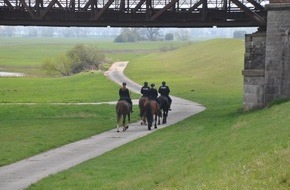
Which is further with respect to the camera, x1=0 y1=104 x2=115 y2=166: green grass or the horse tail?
the horse tail

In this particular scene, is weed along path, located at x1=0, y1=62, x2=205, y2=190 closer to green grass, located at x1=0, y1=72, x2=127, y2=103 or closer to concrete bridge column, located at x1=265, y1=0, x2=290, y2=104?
concrete bridge column, located at x1=265, y1=0, x2=290, y2=104

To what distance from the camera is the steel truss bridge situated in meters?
39.6

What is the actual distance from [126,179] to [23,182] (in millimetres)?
3029

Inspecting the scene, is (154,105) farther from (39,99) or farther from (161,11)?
(39,99)

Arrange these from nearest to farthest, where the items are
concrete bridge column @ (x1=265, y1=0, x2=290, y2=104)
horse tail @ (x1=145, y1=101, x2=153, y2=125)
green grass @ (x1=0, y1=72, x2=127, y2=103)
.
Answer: horse tail @ (x1=145, y1=101, x2=153, y2=125) < concrete bridge column @ (x1=265, y1=0, x2=290, y2=104) < green grass @ (x1=0, y1=72, x2=127, y2=103)

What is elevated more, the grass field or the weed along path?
the grass field

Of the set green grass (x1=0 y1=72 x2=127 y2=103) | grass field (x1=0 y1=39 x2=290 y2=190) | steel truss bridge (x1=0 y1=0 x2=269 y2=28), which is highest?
steel truss bridge (x1=0 y1=0 x2=269 y2=28)

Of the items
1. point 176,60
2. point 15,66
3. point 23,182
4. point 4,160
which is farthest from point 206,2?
point 15,66

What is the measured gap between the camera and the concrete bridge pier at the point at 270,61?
34.9 metres

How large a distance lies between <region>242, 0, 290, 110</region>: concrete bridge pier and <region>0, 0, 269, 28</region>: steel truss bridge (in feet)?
9.32

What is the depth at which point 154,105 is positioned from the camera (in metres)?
32.7

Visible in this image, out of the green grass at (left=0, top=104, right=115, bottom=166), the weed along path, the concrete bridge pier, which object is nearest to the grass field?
the green grass at (left=0, top=104, right=115, bottom=166)

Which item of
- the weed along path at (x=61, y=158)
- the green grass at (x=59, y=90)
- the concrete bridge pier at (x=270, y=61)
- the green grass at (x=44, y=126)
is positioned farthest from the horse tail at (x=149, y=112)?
the green grass at (x=59, y=90)

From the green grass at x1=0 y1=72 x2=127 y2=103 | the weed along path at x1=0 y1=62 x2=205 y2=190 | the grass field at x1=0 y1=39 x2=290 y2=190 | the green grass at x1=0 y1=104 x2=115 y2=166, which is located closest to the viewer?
the grass field at x1=0 y1=39 x2=290 y2=190
